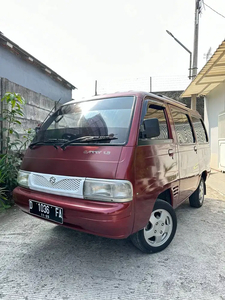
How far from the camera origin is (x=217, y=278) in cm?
198

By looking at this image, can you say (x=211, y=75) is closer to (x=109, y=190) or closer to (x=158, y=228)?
(x=158, y=228)

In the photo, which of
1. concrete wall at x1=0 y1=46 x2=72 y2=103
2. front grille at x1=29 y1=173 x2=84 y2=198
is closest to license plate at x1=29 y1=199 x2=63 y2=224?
front grille at x1=29 y1=173 x2=84 y2=198

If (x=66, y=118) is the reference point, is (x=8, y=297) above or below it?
below

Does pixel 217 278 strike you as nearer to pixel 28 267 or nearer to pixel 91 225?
pixel 91 225

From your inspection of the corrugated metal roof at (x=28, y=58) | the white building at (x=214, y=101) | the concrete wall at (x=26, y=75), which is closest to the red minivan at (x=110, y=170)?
the white building at (x=214, y=101)

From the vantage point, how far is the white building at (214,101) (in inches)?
247

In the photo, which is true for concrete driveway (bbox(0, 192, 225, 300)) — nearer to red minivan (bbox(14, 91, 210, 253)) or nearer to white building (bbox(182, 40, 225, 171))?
red minivan (bbox(14, 91, 210, 253))

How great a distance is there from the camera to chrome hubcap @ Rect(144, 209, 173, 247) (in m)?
2.37

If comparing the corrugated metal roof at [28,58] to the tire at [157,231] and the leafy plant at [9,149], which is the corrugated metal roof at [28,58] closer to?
the leafy plant at [9,149]

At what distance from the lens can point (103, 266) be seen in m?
2.15

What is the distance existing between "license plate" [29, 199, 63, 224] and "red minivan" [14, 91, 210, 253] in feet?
0.03

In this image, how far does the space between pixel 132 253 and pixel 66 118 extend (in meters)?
1.91

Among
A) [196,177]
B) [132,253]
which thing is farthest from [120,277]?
[196,177]

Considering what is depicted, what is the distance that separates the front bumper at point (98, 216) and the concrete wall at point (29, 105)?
2.86 meters
